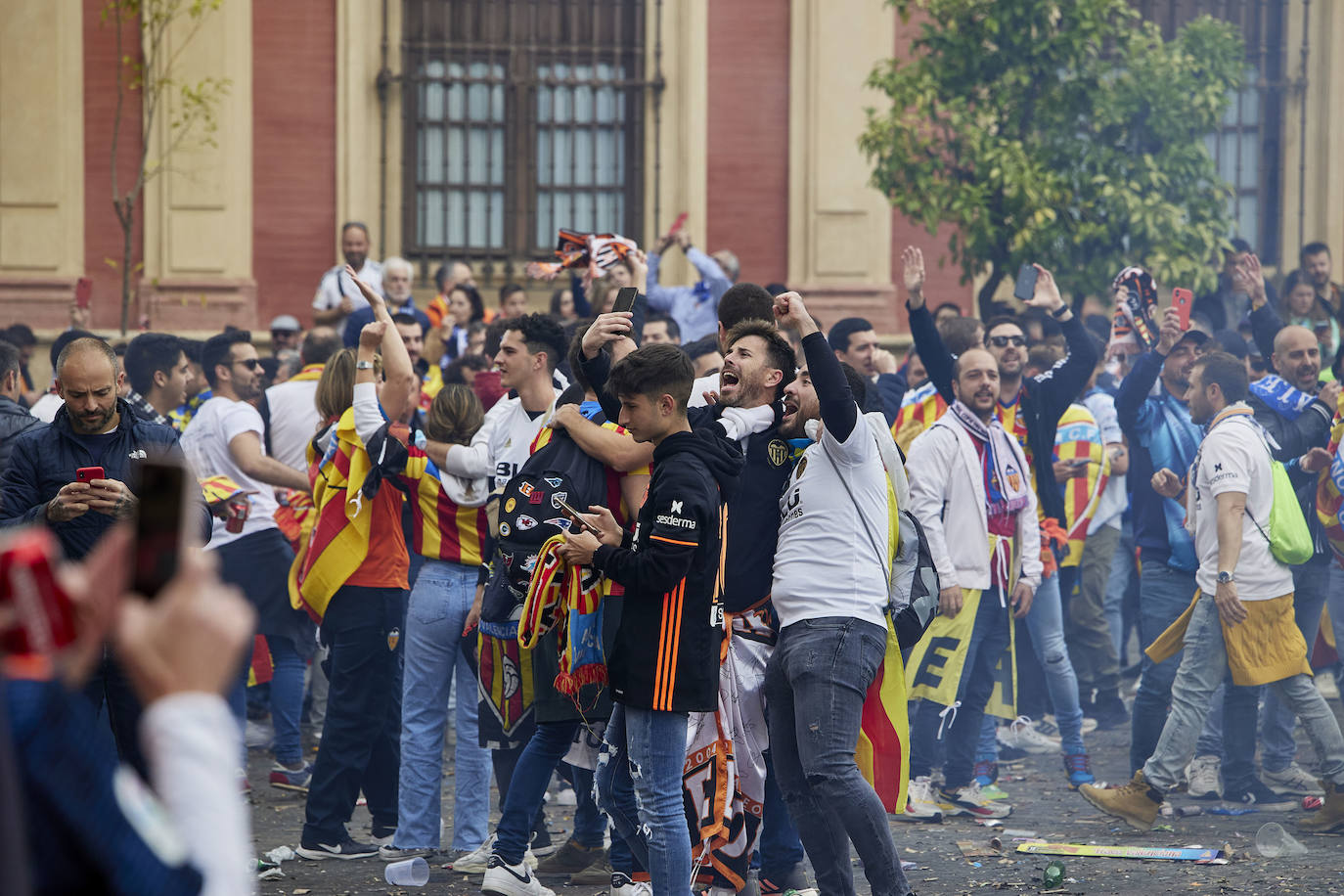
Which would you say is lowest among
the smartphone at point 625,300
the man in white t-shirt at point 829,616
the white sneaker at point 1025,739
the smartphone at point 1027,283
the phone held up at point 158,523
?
the white sneaker at point 1025,739

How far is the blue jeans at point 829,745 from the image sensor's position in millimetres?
5043

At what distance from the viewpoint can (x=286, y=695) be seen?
26.2 feet

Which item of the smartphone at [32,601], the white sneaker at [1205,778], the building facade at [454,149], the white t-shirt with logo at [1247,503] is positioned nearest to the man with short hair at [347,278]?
the building facade at [454,149]

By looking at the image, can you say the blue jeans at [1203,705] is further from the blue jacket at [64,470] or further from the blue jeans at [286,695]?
the blue jacket at [64,470]

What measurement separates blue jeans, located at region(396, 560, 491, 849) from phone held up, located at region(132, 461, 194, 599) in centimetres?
442

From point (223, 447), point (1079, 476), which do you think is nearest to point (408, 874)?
point (223, 447)

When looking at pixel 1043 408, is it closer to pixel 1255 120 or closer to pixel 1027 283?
pixel 1027 283

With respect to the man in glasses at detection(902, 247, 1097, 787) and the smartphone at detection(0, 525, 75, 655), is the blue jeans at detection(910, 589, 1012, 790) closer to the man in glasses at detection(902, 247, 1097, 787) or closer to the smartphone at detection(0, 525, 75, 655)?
the man in glasses at detection(902, 247, 1097, 787)

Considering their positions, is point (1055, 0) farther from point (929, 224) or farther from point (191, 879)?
point (191, 879)

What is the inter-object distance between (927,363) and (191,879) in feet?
21.5

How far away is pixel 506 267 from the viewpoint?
1622cm

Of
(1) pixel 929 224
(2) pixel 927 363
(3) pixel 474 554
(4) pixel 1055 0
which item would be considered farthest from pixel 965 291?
(3) pixel 474 554

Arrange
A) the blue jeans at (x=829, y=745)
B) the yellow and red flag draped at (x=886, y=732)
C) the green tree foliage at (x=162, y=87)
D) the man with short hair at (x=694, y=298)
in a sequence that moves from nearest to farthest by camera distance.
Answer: the blue jeans at (x=829, y=745), the yellow and red flag draped at (x=886, y=732), the man with short hair at (x=694, y=298), the green tree foliage at (x=162, y=87)

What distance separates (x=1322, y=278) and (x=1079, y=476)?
4.38 meters
